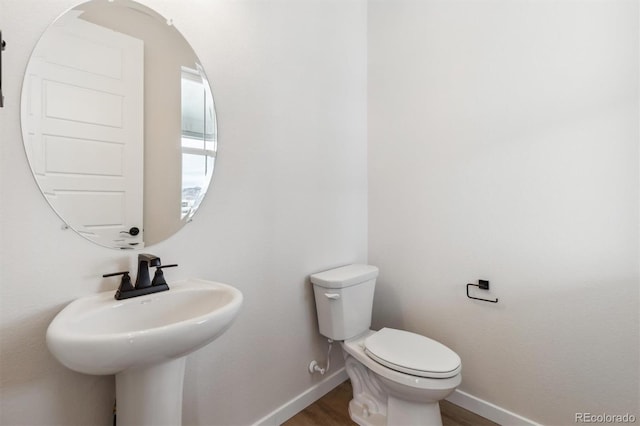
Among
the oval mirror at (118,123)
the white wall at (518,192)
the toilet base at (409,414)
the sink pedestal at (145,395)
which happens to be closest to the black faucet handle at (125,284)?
the oval mirror at (118,123)

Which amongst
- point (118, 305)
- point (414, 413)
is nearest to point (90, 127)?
point (118, 305)

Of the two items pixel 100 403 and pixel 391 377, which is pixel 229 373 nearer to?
pixel 100 403

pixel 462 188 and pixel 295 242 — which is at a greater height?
pixel 462 188

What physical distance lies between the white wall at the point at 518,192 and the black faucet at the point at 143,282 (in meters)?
1.43

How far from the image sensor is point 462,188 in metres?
1.67

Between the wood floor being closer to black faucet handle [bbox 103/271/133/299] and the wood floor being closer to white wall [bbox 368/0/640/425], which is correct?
white wall [bbox 368/0/640/425]

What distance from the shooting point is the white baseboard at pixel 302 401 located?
1.48 meters

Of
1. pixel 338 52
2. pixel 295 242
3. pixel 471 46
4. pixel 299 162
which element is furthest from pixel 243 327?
pixel 471 46

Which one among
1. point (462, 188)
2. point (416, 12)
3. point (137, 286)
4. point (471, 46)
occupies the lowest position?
point (137, 286)

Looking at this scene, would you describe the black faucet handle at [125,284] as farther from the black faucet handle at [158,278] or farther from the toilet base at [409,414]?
the toilet base at [409,414]

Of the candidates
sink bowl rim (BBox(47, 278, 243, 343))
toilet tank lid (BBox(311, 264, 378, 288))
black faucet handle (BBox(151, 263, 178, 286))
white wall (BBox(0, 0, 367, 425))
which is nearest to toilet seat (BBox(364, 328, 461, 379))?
toilet tank lid (BBox(311, 264, 378, 288))

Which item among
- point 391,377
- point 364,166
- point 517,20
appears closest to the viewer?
point 391,377

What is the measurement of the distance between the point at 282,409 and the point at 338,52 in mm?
2148

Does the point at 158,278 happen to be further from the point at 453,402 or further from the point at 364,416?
the point at 453,402
